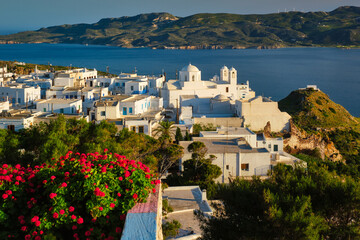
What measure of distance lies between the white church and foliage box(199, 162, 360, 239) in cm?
2168

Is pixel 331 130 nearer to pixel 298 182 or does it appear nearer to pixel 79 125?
pixel 79 125

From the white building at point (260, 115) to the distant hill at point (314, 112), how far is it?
517cm

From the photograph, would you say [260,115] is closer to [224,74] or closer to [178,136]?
[178,136]

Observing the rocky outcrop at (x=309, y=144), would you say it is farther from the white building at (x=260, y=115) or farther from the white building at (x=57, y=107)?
the white building at (x=57, y=107)

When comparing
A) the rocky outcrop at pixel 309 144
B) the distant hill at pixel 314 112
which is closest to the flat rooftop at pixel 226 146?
the rocky outcrop at pixel 309 144

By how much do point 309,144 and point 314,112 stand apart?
10006 mm

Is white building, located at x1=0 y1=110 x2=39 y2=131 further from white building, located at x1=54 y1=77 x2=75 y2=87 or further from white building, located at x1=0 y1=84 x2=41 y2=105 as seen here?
white building, located at x1=54 y1=77 x2=75 y2=87

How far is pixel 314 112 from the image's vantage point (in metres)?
35.0

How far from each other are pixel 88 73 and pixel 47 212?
1509 inches

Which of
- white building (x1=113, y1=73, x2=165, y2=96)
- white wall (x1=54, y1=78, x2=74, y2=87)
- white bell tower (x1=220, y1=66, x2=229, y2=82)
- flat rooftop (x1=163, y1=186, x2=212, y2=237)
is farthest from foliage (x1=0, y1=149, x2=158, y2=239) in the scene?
white bell tower (x1=220, y1=66, x2=229, y2=82)

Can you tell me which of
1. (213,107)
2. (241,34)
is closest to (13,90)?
(213,107)

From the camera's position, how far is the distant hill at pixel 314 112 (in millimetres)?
33291

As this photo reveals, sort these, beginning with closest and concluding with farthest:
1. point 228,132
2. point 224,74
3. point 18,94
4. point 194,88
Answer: point 228,132, point 18,94, point 194,88, point 224,74

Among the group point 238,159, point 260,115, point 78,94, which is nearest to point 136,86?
point 78,94
